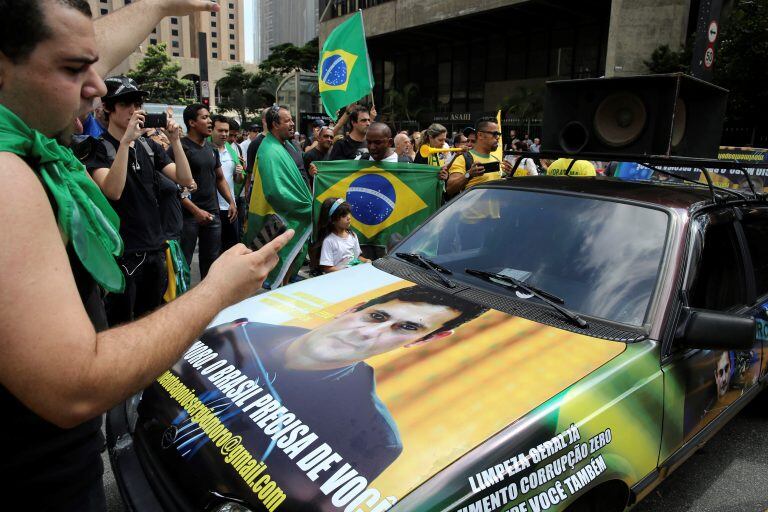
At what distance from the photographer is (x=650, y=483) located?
2033 mm

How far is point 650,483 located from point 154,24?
2537mm

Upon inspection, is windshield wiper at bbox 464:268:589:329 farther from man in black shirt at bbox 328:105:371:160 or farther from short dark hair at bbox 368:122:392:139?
man in black shirt at bbox 328:105:371:160

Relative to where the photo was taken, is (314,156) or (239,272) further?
(314,156)

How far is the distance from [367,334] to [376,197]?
308 centimetres

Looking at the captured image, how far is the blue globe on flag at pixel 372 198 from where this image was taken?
5051 millimetres

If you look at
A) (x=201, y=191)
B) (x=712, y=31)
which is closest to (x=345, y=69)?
(x=201, y=191)

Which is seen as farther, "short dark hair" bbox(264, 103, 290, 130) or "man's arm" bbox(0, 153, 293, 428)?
"short dark hair" bbox(264, 103, 290, 130)

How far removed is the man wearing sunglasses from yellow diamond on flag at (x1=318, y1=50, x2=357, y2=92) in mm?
1893

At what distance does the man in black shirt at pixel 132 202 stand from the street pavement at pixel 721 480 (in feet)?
3.61

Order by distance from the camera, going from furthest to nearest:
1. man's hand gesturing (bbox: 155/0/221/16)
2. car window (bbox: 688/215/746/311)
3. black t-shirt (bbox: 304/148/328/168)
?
black t-shirt (bbox: 304/148/328/168)
car window (bbox: 688/215/746/311)
man's hand gesturing (bbox: 155/0/221/16)

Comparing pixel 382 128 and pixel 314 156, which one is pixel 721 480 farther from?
pixel 314 156

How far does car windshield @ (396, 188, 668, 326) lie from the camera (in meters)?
2.27

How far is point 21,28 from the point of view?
879 millimetres

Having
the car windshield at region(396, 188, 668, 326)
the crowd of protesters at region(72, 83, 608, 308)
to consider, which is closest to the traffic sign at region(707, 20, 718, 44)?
the crowd of protesters at region(72, 83, 608, 308)
